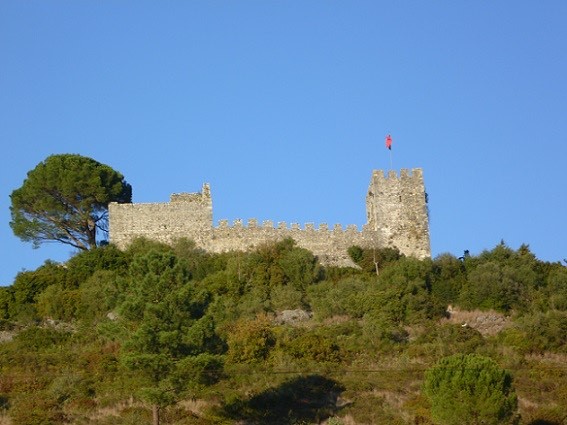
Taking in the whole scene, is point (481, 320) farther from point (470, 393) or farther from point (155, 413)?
point (155, 413)

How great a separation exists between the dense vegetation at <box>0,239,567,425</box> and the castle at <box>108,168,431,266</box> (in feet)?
2.46

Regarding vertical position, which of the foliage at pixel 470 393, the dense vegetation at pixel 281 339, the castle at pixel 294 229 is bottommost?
the foliage at pixel 470 393

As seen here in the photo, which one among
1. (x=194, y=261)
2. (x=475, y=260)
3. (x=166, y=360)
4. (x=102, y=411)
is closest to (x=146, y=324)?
(x=166, y=360)

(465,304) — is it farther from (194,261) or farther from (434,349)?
(194,261)

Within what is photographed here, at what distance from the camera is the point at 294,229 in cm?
5372

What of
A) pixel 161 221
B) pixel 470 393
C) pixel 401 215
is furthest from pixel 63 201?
pixel 470 393

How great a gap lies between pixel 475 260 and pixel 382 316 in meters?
5.52

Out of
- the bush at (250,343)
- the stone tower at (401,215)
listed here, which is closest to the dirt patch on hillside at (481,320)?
the stone tower at (401,215)

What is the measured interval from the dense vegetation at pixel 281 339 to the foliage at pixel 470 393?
0.04m

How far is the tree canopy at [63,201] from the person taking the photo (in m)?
54.3

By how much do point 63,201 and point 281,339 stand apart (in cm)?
1135

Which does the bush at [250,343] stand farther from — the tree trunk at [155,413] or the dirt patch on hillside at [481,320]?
the tree trunk at [155,413]

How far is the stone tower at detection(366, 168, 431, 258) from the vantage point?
53.6 m

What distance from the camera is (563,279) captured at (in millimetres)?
51844
